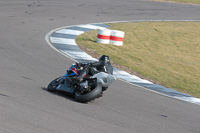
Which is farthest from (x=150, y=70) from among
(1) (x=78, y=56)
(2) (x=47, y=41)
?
(2) (x=47, y=41)

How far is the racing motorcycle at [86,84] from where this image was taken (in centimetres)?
670

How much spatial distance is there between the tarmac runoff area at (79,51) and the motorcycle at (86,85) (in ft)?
8.94

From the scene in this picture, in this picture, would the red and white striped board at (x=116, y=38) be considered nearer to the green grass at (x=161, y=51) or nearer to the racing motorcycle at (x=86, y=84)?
the green grass at (x=161, y=51)

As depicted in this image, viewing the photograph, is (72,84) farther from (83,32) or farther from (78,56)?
(83,32)

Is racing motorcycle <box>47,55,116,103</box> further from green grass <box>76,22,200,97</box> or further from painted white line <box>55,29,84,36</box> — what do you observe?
painted white line <box>55,29,84,36</box>

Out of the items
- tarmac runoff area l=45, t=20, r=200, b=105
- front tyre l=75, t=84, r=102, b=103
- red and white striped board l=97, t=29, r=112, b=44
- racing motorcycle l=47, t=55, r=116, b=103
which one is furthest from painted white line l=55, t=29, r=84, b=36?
front tyre l=75, t=84, r=102, b=103

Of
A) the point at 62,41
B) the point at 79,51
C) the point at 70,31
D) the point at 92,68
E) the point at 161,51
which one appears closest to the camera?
the point at 92,68

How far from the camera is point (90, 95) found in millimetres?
6637

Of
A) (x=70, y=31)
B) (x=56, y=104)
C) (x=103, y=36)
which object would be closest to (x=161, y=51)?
(x=103, y=36)

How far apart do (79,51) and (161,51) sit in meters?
4.72

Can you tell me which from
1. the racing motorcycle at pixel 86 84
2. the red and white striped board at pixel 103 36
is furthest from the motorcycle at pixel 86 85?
the red and white striped board at pixel 103 36

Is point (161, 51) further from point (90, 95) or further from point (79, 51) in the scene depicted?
point (90, 95)

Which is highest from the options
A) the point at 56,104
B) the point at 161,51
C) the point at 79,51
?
the point at 56,104

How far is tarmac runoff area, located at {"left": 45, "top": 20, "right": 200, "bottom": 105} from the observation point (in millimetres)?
9297
